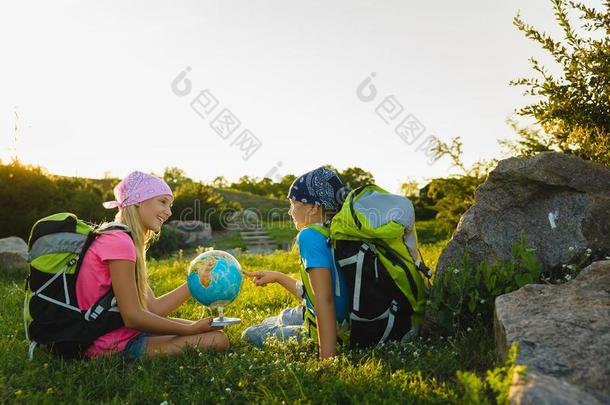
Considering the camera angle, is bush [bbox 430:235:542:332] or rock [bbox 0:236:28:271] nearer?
bush [bbox 430:235:542:332]

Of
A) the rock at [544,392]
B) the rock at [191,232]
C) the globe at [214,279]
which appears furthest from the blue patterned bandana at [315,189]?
the rock at [191,232]

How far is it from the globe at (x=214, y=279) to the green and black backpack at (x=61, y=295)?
2.21 feet

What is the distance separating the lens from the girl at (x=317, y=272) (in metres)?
4.58

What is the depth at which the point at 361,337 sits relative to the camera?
16.1 ft

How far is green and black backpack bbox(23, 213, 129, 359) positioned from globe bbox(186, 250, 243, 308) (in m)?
0.67

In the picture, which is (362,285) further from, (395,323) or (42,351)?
(42,351)

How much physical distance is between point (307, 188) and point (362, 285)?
0.97 m

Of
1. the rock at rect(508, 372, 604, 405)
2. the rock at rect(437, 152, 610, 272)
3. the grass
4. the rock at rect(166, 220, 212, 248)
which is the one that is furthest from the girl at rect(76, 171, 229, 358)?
the rock at rect(166, 220, 212, 248)

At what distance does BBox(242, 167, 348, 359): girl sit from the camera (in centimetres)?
458

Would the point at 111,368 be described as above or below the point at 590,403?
above

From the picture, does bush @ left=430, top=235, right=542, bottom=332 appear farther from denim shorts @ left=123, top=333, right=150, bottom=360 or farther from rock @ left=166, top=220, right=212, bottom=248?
rock @ left=166, top=220, right=212, bottom=248

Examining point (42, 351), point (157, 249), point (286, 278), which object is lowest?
point (286, 278)

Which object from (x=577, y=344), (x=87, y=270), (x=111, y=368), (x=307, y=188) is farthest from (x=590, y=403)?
(x=87, y=270)

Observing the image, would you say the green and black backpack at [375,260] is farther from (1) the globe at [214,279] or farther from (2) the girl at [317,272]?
(1) the globe at [214,279]
